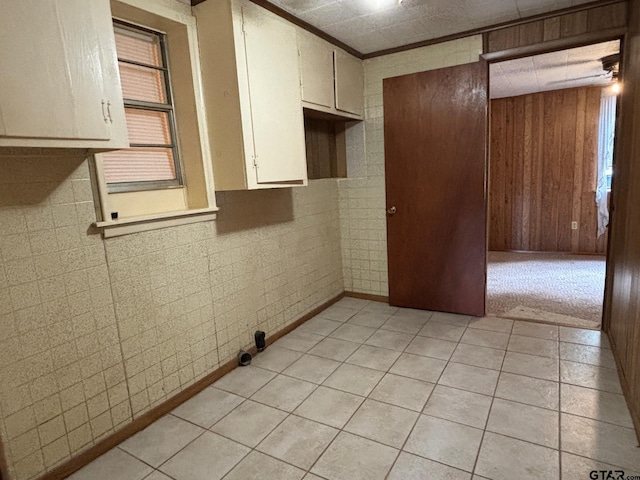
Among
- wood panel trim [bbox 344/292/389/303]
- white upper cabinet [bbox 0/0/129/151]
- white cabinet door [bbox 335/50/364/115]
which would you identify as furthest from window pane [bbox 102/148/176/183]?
wood panel trim [bbox 344/292/389/303]

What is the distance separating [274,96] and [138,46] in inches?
30.7

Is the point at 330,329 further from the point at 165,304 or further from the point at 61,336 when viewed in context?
the point at 61,336

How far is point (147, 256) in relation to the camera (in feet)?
6.32

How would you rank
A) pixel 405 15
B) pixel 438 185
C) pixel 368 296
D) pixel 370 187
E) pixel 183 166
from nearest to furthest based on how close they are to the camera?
pixel 183 166, pixel 405 15, pixel 438 185, pixel 370 187, pixel 368 296

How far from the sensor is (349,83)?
123 inches

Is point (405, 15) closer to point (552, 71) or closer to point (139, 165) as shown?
point (139, 165)

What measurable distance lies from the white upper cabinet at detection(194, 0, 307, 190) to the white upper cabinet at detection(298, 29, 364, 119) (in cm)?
22

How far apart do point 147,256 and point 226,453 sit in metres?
1.04

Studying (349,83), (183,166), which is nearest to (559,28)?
(349,83)

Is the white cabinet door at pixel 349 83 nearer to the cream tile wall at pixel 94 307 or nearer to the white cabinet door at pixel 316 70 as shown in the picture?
the white cabinet door at pixel 316 70

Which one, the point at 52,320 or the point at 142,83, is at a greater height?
the point at 142,83

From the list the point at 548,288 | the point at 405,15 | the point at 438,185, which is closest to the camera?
the point at 405,15

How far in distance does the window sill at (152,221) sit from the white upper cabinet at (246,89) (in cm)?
20

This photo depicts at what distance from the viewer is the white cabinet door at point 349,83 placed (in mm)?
2990
